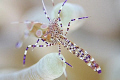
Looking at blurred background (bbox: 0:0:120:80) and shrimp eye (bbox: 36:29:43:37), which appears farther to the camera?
blurred background (bbox: 0:0:120:80)

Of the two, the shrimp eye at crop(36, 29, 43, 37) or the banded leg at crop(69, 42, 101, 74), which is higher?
the shrimp eye at crop(36, 29, 43, 37)

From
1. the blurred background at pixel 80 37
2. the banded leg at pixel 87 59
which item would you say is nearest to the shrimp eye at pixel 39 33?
the blurred background at pixel 80 37

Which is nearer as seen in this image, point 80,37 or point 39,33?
point 39,33

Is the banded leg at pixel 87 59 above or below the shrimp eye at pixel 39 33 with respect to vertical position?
below

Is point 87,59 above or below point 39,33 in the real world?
below

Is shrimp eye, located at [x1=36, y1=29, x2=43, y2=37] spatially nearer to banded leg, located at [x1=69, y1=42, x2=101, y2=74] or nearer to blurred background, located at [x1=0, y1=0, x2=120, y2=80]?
blurred background, located at [x1=0, y1=0, x2=120, y2=80]

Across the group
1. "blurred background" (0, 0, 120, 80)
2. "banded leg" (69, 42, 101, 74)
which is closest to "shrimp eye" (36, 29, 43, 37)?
"blurred background" (0, 0, 120, 80)

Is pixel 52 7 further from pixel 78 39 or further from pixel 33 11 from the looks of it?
pixel 78 39

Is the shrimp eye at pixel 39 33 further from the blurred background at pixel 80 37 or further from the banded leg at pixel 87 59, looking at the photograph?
the banded leg at pixel 87 59

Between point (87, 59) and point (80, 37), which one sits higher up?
point (80, 37)
